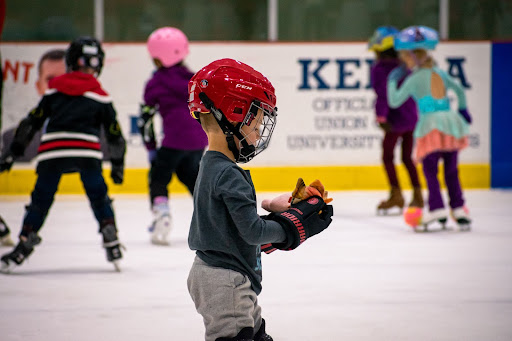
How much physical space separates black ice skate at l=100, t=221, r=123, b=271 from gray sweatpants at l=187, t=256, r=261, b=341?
2.16 meters

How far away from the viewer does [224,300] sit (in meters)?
2.36

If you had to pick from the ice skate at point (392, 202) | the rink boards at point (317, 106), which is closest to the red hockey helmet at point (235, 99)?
the ice skate at point (392, 202)

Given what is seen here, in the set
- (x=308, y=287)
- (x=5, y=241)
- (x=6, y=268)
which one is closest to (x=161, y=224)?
(x=5, y=241)

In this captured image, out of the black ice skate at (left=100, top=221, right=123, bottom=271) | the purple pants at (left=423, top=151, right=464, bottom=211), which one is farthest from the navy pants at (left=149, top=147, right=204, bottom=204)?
the purple pants at (left=423, top=151, right=464, bottom=211)

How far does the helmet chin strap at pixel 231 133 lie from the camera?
2326mm

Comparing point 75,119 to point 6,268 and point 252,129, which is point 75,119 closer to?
point 6,268

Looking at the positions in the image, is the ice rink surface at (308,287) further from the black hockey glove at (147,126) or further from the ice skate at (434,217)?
the black hockey glove at (147,126)

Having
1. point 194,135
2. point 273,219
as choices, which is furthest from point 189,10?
point 273,219

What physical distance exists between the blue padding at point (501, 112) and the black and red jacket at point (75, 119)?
17.7 feet

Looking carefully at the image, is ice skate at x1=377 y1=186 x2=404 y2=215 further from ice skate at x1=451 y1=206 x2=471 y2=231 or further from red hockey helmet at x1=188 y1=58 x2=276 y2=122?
red hockey helmet at x1=188 y1=58 x2=276 y2=122

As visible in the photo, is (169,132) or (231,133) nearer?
(231,133)

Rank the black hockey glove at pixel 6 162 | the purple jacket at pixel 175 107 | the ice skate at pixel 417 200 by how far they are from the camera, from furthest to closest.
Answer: the ice skate at pixel 417 200
the purple jacket at pixel 175 107
the black hockey glove at pixel 6 162

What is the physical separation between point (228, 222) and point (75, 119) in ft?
7.57

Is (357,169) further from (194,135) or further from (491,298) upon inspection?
(491,298)
